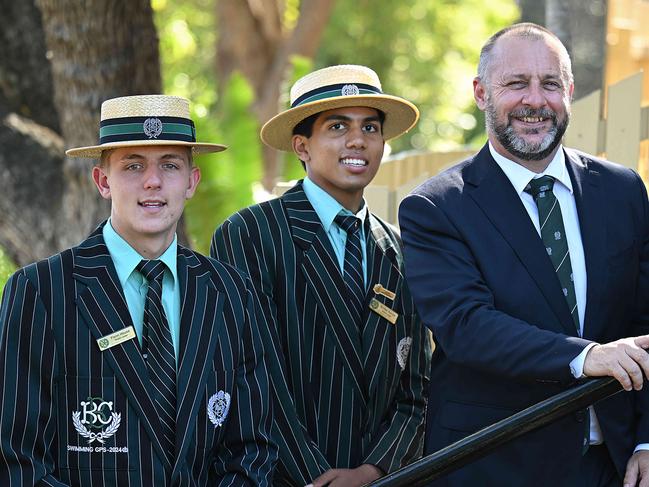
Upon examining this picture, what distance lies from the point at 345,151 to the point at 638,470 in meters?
1.37

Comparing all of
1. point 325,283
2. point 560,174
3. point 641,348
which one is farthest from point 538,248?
point 325,283

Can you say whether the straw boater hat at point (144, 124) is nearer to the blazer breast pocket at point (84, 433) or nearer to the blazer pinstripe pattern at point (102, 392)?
the blazer pinstripe pattern at point (102, 392)

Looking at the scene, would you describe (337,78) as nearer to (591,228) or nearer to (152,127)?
(152,127)

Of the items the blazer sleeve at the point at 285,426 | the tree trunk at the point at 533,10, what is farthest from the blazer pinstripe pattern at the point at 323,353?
the tree trunk at the point at 533,10

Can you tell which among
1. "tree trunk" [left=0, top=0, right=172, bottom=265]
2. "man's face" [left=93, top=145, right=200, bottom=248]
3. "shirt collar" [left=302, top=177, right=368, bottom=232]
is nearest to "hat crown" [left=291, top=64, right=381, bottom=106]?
"shirt collar" [left=302, top=177, right=368, bottom=232]

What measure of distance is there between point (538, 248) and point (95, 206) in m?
3.93

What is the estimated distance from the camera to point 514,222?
3121mm

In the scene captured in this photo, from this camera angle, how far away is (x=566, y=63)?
3234 millimetres

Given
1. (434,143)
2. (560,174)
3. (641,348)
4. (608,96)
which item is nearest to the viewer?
(641,348)

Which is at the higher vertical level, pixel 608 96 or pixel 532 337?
pixel 608 96

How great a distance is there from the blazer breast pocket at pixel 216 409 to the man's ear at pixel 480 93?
111 centimetres

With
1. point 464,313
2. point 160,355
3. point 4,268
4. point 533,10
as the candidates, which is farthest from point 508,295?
point 533,10

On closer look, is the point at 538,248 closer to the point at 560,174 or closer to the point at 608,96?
the point at 560,174

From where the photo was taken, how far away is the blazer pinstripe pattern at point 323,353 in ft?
11.2
